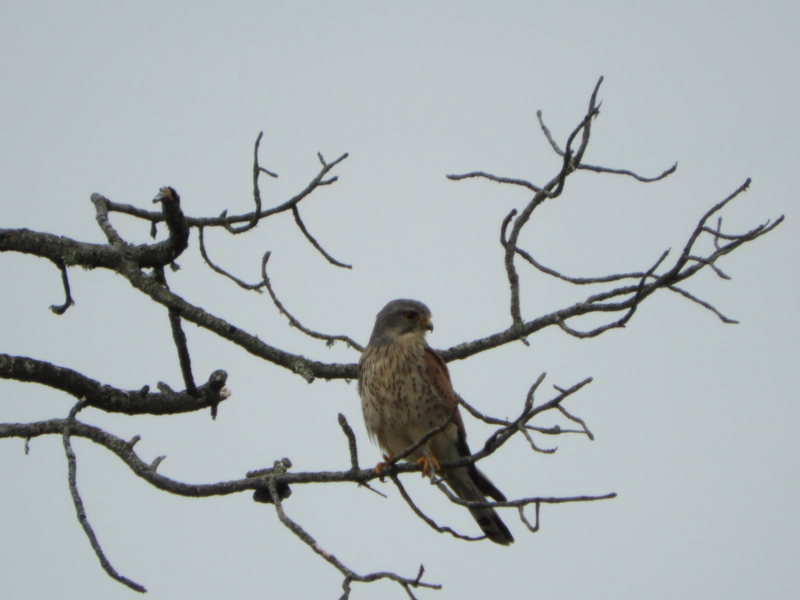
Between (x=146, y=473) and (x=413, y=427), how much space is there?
193 centimetres

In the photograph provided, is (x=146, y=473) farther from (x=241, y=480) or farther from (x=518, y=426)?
Answer: (x=518, y=426)

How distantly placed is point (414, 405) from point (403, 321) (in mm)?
756

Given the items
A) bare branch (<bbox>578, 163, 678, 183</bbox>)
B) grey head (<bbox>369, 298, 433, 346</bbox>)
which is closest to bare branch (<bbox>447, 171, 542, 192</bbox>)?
bare branch (<bbox>578, 163, 678, 183</bbox>)

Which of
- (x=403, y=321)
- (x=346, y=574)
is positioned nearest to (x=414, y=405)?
(x=403, y=321)

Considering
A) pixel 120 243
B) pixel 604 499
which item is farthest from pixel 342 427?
pixel 120 243

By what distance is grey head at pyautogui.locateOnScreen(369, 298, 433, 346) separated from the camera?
16.7 feet

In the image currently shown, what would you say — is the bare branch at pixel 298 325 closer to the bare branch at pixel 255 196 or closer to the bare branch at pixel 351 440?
the bare branch at pixel 255 196

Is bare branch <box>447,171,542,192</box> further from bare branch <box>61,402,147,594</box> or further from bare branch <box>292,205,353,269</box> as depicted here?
bare branch <box>61,402,147,594</box>

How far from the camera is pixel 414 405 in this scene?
4.57 meters

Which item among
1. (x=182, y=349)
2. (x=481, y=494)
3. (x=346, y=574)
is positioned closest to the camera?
(x=346, y=574)

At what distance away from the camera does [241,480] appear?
9.54ft

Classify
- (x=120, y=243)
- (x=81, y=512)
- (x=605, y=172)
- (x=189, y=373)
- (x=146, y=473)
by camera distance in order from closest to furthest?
1. (x=81, y=512)
2. (x=146, y=473)
3. (x=189, y=373)
4. (x=120, y=243)
5. (x=605, y=172)

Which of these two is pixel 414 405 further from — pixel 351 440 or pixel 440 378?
pixel 351 440

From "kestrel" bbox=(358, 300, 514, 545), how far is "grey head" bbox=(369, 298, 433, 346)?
2.5 inches
